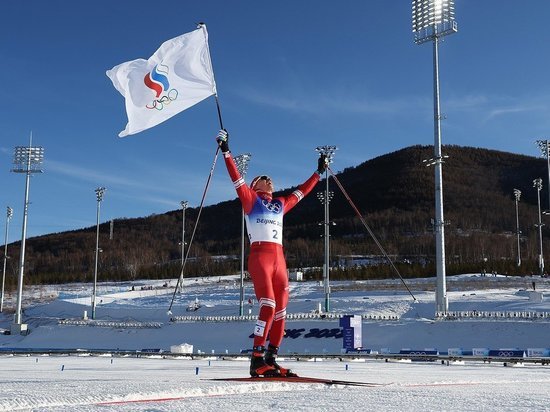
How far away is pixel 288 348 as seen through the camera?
37.0 m

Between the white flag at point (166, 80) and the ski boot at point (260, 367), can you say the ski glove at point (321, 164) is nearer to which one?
the white flag at point (166, 80)

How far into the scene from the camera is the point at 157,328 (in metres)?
47.5

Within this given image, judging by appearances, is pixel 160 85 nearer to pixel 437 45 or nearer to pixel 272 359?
pixel 272 359

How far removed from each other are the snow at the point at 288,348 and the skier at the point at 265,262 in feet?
4.00

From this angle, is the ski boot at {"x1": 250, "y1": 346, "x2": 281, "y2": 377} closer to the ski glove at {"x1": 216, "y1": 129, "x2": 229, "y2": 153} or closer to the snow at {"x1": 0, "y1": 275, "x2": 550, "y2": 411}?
the snow at {"x1": 0, "y1": 275, "x2": 550, "y2": 411}

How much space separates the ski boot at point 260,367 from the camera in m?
8.21

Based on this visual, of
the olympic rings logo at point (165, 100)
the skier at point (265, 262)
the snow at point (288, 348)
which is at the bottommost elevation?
the snow at point (288, 348)

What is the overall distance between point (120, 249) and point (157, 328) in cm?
15273

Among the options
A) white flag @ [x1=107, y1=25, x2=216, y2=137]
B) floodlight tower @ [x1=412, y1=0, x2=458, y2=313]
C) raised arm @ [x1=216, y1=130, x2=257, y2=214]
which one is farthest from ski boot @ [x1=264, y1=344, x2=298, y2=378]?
floodlight tower @ [x1=412, y1=0, x2=458, y2=313]

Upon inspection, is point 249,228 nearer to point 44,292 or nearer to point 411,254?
point 44,292

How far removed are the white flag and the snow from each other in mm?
4173

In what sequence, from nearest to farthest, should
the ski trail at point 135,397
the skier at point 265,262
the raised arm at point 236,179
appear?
the ski trail at point 135,397 → the skier at point 265,262 → the raised arm at point 236,179

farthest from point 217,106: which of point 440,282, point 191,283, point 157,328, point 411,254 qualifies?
point 411,254

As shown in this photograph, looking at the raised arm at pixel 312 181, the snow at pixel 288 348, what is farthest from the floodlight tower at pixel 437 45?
the raised arm at pixel 312 181
